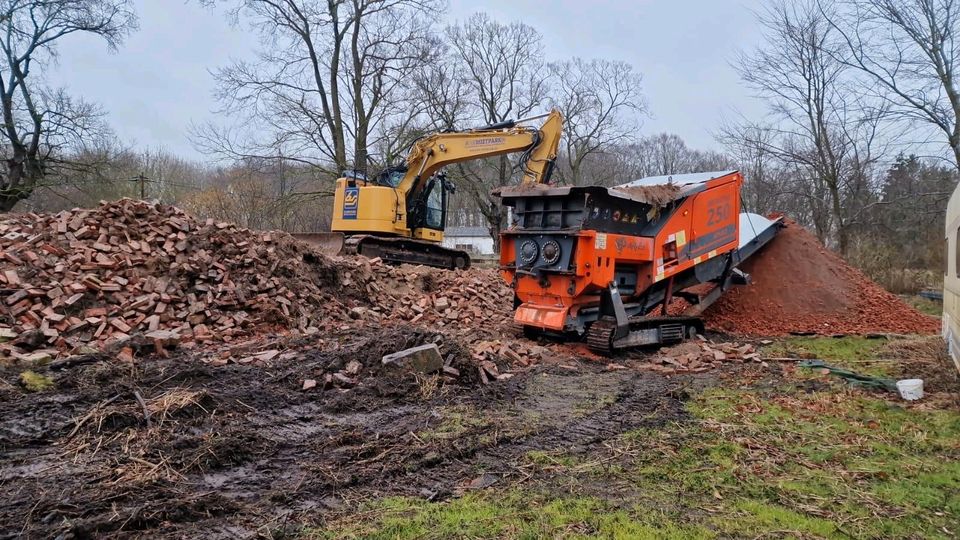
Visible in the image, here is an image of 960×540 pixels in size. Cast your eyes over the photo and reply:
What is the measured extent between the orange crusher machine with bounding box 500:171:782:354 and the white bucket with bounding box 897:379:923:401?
10.3 feet

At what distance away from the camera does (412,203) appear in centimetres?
1554

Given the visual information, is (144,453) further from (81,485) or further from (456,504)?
(456,504)

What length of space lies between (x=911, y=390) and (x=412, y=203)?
11.8 m

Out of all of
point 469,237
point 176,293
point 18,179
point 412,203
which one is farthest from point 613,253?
point 469,237

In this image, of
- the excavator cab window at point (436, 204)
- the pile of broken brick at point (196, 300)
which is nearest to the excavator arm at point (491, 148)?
the excavator cab window at point (436, 204)

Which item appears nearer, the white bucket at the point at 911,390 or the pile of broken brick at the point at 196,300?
the white bucket at the point at 911,390

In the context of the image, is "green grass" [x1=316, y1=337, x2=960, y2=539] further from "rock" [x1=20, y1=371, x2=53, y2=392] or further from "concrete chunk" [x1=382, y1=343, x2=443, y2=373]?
"rock" [x1=20, y1=371, x2=53, y2=392]

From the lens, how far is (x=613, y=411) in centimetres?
532

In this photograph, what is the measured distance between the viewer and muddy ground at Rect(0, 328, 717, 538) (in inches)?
125

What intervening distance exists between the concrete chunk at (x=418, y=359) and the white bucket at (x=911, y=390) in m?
4.39

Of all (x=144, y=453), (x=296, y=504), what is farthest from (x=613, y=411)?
(x=144, y=453)

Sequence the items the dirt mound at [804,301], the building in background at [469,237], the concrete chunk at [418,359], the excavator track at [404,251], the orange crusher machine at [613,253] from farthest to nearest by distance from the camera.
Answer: the building in background at [469,237] → the excavator track at [404,251] → the dirt mound at [804,301] → the orange crusher machine at [613,253] → the concrete chunk at [418,359]

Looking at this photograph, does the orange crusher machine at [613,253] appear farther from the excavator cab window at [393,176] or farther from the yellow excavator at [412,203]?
the excavator cab window at [393,176]

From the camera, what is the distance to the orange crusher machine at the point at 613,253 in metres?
7.81
